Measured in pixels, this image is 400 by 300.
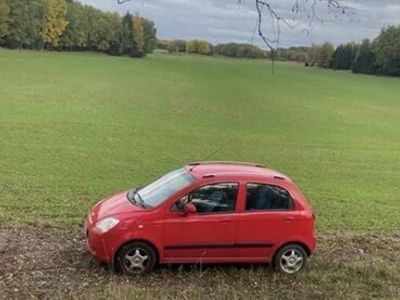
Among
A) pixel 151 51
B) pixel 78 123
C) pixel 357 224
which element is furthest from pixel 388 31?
pixel 357 224

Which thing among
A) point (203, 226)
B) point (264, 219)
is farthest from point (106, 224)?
point (264, 219)

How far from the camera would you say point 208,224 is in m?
8.99

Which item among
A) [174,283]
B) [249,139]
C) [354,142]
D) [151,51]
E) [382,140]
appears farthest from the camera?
[151,51]

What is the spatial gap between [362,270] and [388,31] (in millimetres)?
139998

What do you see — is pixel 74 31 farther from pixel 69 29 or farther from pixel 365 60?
pixel 365 60

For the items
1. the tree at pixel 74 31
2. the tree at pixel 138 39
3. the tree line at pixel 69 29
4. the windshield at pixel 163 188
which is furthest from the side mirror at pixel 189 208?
the tree at pixel 74 31

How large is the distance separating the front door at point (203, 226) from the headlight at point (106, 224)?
29.5 inches

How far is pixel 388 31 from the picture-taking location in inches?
5517

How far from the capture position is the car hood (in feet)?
30.0

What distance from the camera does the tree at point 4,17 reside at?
107 m

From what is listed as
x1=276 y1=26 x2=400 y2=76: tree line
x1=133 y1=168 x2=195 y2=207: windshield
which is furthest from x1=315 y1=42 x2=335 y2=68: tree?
x1=133 y1=168 x2=195 y2=207: windshield

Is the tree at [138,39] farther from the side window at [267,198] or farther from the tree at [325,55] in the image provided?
the side window at [267,198]

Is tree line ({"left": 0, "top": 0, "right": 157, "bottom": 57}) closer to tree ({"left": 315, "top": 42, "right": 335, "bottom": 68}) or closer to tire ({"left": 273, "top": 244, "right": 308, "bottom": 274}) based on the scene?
tree ({"left": 315, "top": 42, "right": 335, "bottom": 68})

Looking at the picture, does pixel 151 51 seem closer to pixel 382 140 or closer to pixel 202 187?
pixel 382 140
